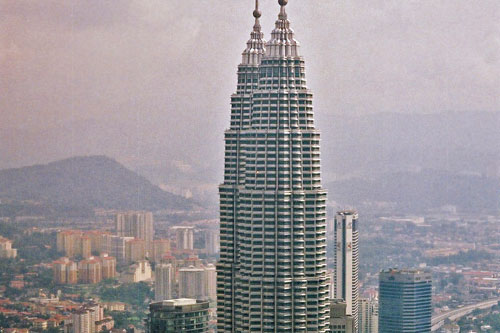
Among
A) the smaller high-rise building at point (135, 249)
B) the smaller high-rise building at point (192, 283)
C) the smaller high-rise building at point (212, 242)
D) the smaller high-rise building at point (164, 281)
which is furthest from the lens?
the smaller high-rise building at point (135, 249)

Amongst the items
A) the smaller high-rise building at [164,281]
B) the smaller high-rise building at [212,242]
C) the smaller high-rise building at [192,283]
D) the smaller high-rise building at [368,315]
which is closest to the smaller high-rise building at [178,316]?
the smaller high-rise building at [192,283]

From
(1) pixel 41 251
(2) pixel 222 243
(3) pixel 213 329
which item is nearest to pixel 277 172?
(2) pixel 222 243

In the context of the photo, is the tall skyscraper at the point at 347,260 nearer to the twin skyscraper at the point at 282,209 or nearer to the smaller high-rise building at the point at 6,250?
the twin skyscraper at the point at 282,209

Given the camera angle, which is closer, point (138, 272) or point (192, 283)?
point (192, 283)

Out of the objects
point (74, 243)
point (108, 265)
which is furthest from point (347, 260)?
point (74, 243)

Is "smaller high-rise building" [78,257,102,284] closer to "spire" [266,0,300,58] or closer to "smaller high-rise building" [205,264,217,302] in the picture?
"smaller high-rise building" [205,264,217,302]

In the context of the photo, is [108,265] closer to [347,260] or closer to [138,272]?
[138,272]

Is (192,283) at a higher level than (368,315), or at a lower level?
higher
